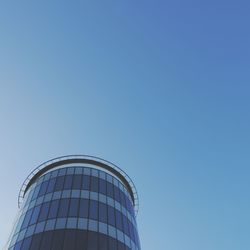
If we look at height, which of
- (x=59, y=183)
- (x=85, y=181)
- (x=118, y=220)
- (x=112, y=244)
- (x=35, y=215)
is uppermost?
(x=85, y=181)

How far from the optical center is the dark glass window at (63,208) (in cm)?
3503

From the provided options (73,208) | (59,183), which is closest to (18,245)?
(73,208)

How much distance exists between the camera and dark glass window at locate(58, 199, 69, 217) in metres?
35.0

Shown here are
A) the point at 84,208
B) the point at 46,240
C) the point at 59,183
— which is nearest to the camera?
the point at 46,240

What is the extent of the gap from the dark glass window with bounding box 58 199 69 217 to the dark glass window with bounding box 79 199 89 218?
156 cm

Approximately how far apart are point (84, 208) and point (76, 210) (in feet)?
3.11

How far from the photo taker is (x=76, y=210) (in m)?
35.6

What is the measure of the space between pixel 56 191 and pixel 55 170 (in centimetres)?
539

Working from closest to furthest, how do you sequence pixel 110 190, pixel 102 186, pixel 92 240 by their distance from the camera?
pixel 92 240, pixel 102 186, pixel 110 190

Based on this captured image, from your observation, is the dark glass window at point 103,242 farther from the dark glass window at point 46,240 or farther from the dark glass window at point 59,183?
the dark glass window at point 59,183

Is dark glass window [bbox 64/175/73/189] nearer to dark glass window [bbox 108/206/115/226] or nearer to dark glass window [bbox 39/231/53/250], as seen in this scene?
dark glass window [bbox 108/206/115/226]

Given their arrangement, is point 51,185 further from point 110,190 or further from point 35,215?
point 110,190

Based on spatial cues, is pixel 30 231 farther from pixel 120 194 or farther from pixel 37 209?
pixel 120 194

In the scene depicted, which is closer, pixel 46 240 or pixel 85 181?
pixel 46 240
